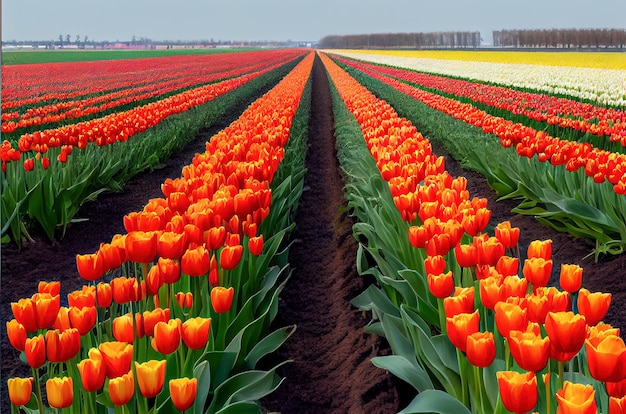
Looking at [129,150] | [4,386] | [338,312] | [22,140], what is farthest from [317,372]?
[129,150]

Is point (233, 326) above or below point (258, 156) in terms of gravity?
below

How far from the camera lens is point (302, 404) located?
3359mm

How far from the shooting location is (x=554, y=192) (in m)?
5.71

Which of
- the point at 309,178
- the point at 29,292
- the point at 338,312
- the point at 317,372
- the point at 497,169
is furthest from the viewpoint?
the point at 309,178

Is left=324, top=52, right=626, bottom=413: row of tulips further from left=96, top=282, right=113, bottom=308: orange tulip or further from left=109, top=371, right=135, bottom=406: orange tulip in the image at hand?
left=96, top=282, right=113, bottom=308: orange tulip

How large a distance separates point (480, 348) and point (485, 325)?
0.56 m

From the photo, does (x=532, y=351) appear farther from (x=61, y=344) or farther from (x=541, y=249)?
(x=61, y=344)

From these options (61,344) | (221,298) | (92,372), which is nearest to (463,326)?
(221,298)

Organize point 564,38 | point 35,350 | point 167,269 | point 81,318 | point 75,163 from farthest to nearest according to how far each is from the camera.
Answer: point 564,38 < point 75,163 < point 167,269 < point 81,318 < point 35,350

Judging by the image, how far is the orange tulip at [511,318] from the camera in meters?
1.85

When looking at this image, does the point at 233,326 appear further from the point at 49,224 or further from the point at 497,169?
the point at 497,169

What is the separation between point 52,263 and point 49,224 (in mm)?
411

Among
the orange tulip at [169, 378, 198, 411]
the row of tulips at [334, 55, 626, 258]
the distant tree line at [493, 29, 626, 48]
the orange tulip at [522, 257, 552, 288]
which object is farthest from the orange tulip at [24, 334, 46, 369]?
the distant tree line at [493, 29, 626, 48]

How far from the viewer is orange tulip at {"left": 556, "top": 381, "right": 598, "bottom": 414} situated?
1.41 meters
